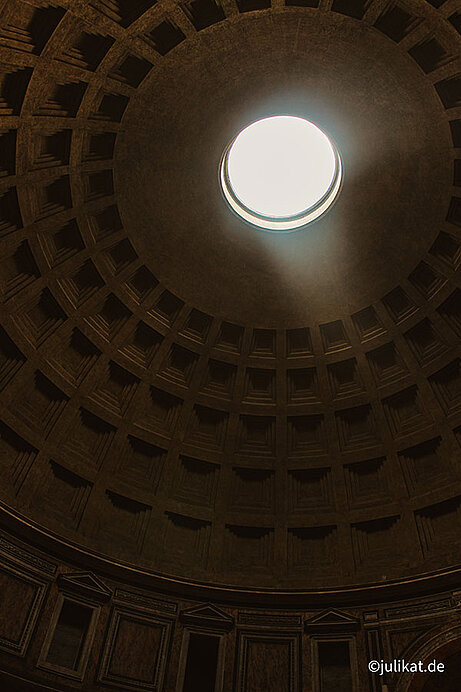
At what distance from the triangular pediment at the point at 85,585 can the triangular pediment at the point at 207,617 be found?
254cm

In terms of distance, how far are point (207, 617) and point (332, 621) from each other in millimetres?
3887

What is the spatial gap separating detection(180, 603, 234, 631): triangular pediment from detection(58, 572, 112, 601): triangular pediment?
254 centimetres

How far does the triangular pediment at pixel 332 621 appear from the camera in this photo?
18812mm

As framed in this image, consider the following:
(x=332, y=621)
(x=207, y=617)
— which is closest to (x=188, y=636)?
(x=207, y=617)

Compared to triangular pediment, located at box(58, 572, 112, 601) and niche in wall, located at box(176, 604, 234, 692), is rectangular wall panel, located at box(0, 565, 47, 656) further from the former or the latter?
niche in wall, located at box(176, 604, 234, 692)

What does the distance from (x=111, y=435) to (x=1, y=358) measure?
477cm

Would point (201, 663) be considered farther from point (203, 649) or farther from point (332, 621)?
point (332, 621)

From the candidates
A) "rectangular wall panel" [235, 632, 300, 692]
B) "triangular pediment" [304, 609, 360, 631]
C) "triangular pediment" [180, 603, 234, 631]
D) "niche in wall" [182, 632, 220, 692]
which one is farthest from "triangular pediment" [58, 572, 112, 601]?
"triangular pediment" [304, 609, 360, 631]

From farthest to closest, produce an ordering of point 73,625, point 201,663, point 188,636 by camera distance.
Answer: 1. point 188,636
2. point 201,663
3. point 73,625

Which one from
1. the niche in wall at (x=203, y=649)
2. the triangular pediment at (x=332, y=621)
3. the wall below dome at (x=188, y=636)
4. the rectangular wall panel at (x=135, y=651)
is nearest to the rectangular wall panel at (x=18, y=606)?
the wall below dome at (x=188, y=636)

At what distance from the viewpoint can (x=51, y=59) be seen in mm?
16094

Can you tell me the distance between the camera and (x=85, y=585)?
1855 centimetres

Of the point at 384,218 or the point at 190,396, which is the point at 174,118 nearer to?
the point at 384,218

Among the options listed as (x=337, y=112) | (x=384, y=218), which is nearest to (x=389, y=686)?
(x=384, y=218)
